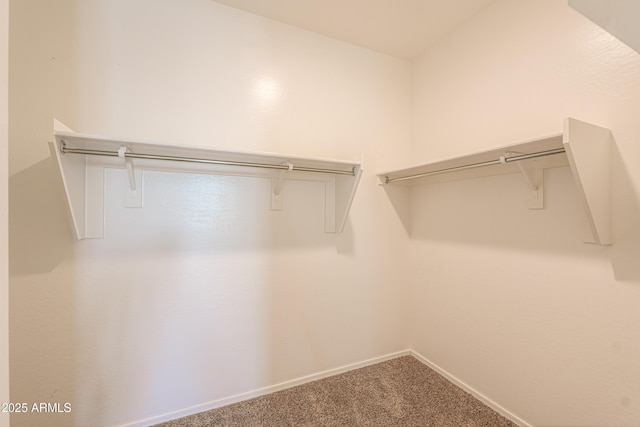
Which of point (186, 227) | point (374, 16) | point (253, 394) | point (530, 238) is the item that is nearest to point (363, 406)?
point (253, 394)

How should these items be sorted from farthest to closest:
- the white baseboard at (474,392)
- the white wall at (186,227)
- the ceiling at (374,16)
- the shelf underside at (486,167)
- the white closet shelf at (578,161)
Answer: the ceiling at (374,16) < the white baseboard at (474,392) < the white wall at (186,227) < the shelf underside at (486,167) < the white closet shelf at (578,161)

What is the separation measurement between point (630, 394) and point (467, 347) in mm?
718

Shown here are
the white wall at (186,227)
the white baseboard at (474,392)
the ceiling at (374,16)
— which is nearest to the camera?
the white wall at (186,227)

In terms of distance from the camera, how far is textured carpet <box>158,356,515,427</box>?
145 cm

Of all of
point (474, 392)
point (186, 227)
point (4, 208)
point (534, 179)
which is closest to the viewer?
point (4, 208)

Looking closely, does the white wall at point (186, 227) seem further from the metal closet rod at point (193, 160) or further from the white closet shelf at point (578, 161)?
the white closet shelf at point (578, 161)

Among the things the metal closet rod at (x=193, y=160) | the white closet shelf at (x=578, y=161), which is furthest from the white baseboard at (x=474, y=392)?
the metal closet rod at (x=193, y=160)

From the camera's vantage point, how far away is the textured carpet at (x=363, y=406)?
145 centimetres

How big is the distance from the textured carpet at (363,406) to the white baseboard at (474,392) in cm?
3

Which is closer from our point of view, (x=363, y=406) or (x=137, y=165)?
(x=137, y=165)

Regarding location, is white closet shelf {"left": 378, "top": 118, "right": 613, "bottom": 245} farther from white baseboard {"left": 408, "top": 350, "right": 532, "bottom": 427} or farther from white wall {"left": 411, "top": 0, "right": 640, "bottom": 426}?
white baseboard {"left": 408, "top": 350, "right": 532, "bottom": 427}

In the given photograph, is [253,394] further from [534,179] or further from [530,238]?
[534,179]

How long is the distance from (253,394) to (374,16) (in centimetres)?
250

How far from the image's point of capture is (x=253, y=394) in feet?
5.39
